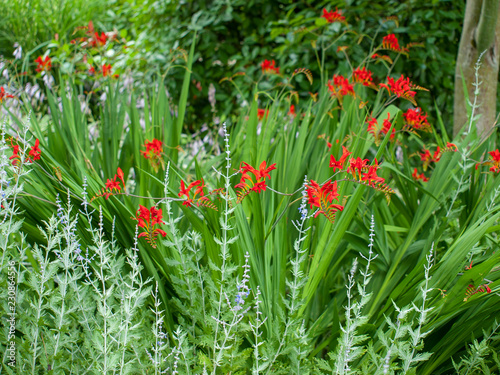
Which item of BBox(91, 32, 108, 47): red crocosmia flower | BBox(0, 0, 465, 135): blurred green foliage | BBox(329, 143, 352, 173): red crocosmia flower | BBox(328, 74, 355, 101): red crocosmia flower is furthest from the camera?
BBox(0, 0, 465, 135): blurred green foliage

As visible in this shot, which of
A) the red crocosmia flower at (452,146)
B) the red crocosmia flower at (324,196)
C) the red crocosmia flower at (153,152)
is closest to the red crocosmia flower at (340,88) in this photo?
the red crocosmia flower at (452,146)

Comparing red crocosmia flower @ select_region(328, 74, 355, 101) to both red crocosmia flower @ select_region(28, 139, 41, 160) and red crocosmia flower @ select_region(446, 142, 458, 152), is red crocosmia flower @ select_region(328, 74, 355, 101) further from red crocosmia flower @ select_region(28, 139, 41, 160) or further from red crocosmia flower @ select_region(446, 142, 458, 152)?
red crocosmia flower @ select_region(28, 139, 41, 160)

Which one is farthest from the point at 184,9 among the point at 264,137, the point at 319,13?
the point at 264,137

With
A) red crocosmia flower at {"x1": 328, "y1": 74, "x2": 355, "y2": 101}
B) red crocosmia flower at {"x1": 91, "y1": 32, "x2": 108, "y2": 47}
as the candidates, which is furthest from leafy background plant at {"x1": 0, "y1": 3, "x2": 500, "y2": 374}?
red crocosmia flower at {"x1": 91, "y1": 32, "x2": 108, "y2": 47}

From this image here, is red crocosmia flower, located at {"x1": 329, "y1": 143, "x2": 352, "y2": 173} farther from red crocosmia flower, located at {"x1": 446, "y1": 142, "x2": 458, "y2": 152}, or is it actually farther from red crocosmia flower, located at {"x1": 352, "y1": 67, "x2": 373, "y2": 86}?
red crocosmia flower, located at {"x1": 352, "y1": 67, "x2": 373, "y2": 86}

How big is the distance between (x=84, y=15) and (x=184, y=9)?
200cm

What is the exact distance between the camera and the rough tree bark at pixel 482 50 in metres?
2.31

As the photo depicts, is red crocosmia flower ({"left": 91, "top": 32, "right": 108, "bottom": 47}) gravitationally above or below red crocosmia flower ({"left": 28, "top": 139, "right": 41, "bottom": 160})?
below

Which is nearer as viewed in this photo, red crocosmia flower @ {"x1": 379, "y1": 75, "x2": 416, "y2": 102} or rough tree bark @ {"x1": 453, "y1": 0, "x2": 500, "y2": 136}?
red crocosmia flower @ {"x1": 379, "y1": 75, "x2": 416, "y2": 102}

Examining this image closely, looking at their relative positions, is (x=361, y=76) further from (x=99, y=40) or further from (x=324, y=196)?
(x=99, y=40)

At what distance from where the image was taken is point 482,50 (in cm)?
237

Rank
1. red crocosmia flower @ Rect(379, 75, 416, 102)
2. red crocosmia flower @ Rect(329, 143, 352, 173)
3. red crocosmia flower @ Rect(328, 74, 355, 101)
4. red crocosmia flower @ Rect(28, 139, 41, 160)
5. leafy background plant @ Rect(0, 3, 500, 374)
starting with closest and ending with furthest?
leafy background plant @ Rect(0, 3, 500, 374) < red crocosmia flower @ Rect(329, 143, 352, 173) < red crocosmia flower @ Rect(28, 139, 41, 160) < red crocosmia flower @ Rect(379, 75, 416, 102) < red crocosmia flower @ Rect(328, 74, 355, 101)

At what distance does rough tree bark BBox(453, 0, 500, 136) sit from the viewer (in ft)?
7.57

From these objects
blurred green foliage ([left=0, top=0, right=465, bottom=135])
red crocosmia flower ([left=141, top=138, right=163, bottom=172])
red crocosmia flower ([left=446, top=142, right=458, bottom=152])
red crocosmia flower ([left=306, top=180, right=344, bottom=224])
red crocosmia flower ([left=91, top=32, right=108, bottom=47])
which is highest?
red crocosmia flower ([left=91, top=32, right=108, bottom=47])
